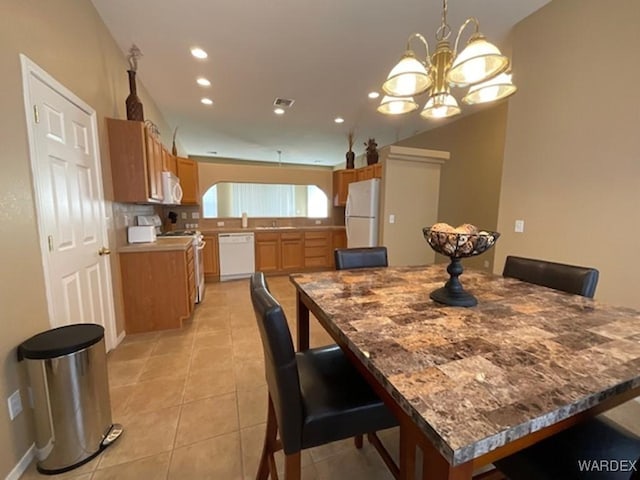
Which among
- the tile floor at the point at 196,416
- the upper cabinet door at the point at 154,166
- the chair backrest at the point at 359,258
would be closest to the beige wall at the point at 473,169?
the chair backrest at the point at 359,258

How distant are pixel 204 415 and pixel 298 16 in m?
3.19

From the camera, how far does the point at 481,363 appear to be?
31.2 inches

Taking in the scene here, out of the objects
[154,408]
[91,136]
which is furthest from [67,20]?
[154,408]

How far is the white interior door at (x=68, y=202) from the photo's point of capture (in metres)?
1.64

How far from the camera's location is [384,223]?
402 cm

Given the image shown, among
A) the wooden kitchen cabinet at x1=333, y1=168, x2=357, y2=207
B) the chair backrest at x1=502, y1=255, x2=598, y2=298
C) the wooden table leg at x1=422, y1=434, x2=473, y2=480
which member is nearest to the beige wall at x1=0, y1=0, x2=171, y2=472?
the wooden table leg at x1=422, y1=434, x2=473, y2=480

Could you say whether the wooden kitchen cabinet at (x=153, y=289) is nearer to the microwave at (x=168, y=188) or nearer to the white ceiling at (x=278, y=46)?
the microwave at (x=168, y=188)

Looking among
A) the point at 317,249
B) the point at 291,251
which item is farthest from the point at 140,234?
the point at 317,249

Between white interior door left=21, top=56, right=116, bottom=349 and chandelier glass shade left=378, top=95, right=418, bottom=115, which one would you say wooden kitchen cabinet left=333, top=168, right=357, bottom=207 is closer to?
chandelier glass shade left=378, top=95, right=418, bottom=115

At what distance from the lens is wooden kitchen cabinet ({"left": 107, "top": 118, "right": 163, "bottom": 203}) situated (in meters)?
2.62

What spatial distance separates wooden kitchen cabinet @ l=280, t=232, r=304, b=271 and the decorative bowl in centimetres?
414

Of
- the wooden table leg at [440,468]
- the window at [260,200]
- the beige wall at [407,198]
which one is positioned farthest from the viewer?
the window at [260,200]

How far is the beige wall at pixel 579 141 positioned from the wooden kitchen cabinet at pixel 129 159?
3565mm

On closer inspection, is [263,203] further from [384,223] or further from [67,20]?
[67,20]
